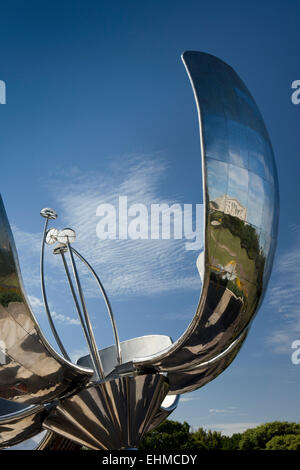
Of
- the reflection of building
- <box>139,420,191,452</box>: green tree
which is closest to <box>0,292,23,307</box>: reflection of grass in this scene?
the reflection of building

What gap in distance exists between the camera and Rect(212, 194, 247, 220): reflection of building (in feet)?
24.6

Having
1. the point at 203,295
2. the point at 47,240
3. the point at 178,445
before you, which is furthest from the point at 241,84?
the point at 178,445

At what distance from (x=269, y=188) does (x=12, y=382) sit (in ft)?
17.1

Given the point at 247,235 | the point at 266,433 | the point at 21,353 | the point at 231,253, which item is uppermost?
the point at 247,235

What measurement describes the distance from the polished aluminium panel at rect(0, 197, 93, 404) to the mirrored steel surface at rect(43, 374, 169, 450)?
394 millimetres

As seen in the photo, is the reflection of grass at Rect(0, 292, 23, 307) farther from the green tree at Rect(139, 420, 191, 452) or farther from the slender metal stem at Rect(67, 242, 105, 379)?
the green tree at Rect(139, 420, 191, 452)

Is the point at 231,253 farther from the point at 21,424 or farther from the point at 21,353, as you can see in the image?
the point at 21,424

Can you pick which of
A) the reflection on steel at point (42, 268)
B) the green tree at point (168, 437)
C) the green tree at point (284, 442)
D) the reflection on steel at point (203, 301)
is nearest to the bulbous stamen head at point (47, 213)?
the reflection on steel at point (42, 268)

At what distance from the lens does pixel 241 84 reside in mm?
9102

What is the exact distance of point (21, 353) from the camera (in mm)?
7406

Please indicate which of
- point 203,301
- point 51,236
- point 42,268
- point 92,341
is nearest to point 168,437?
point 42,268

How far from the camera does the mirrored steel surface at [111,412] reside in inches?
312

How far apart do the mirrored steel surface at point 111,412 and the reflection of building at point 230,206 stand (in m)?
2.99

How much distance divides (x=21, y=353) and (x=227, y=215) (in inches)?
146
